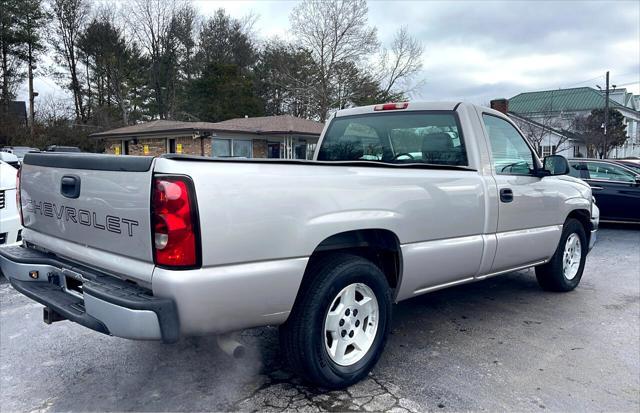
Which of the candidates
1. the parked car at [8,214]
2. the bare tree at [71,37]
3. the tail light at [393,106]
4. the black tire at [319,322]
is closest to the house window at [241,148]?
the bare tree at [71,37]

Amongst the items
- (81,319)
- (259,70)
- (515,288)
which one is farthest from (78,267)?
(259,70)

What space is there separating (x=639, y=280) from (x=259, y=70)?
38.6 m

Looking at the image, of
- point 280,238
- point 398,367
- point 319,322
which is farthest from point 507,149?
point 280,238

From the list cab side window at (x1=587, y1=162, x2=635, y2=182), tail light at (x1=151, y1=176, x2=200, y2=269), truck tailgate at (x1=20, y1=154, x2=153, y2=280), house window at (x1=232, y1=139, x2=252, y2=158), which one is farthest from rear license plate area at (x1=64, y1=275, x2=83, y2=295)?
house window at (x1=232, y1=139, x2=252, y2=158)

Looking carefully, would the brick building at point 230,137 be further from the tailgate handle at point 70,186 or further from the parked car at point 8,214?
the tailgate handle at point 70,186

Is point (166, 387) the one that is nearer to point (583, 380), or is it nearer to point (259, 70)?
point (583, 380)

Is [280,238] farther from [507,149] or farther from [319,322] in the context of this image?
[507,149]

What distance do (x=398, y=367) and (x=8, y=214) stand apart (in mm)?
4676

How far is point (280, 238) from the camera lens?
2.66 metres

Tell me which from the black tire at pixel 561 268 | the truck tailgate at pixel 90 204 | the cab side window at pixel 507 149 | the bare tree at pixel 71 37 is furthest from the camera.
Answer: the bare tree at pixel 71 37

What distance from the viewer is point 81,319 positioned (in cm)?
262

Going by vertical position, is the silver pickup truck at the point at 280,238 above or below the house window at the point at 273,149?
below

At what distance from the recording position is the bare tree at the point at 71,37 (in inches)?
1441

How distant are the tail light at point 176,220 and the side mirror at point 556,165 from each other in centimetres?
374
